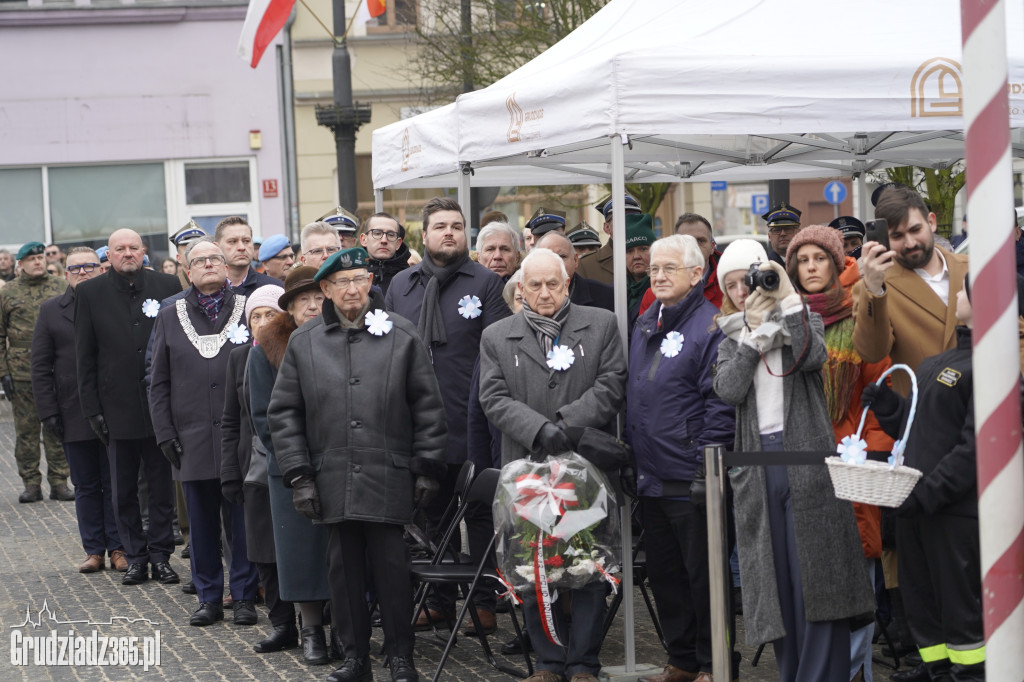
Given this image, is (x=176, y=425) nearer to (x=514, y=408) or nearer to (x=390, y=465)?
(x=390, y=465)

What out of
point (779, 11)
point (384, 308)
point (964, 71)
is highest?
point (779, 11)

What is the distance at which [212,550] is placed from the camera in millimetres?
8016

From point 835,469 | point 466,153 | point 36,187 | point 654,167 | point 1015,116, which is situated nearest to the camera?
point 835,469

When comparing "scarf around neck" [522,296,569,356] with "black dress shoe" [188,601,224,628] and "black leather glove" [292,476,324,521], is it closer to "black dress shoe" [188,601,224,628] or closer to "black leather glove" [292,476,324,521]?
"black leather glove" [292,476,324,521]

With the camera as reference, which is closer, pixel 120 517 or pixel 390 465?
pixel 390 465

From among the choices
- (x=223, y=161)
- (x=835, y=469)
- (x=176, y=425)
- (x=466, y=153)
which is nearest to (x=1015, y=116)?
(x=835, y=469)

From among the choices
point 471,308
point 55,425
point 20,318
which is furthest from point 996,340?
point 20,318

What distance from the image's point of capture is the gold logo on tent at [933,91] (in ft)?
19.4

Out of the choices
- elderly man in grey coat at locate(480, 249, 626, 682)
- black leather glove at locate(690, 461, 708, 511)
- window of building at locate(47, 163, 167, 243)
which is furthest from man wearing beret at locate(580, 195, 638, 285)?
window of building at locate(47, 163, 167, 243)

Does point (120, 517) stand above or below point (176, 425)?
below

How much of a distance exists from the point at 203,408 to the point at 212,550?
0.82 metres

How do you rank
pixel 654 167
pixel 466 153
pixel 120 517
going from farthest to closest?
pixel 654 167
pixel 120 517
pixel 466 153

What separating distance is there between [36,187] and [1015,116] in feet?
65.3

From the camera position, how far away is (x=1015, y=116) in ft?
19.9
